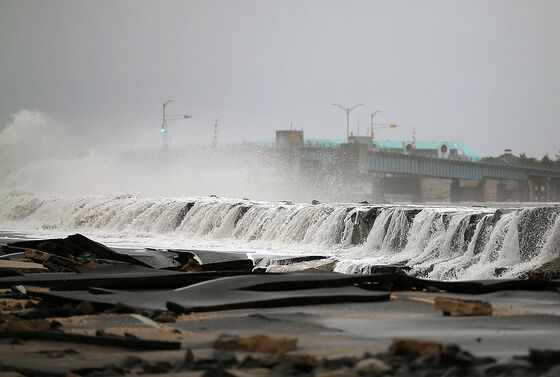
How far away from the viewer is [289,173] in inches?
4518

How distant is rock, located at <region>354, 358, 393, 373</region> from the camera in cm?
565

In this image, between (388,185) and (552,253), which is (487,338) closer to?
(552,253)

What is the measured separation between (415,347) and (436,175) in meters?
103

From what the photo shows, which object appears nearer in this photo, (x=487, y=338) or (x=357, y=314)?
(x=487, y=338)

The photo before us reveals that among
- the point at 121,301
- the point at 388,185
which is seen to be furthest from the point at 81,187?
the point at 121,301

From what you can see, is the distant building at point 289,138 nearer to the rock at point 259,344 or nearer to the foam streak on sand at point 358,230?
the foam streak on sand at point 358,230

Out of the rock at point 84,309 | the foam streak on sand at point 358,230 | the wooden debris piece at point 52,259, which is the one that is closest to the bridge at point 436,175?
the foam streak on sand at point 358,230

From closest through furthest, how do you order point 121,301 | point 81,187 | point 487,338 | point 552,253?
point 487,338 < point 121,301 < point 552,253 < point 81,187

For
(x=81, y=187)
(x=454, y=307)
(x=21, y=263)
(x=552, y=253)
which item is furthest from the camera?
(x=81, y=187)

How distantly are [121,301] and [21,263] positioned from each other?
19.3 ft

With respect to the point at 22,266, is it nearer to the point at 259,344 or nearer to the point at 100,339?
the point at 100,339

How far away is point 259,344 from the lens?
257 inches


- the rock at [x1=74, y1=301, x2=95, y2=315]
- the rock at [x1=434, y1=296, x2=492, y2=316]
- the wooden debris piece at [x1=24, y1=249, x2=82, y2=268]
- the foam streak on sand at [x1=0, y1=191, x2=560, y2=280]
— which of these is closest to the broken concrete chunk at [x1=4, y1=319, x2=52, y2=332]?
the rock at [x1=74, y1=301, x2=95, y2=315]

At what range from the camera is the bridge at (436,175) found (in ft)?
352
